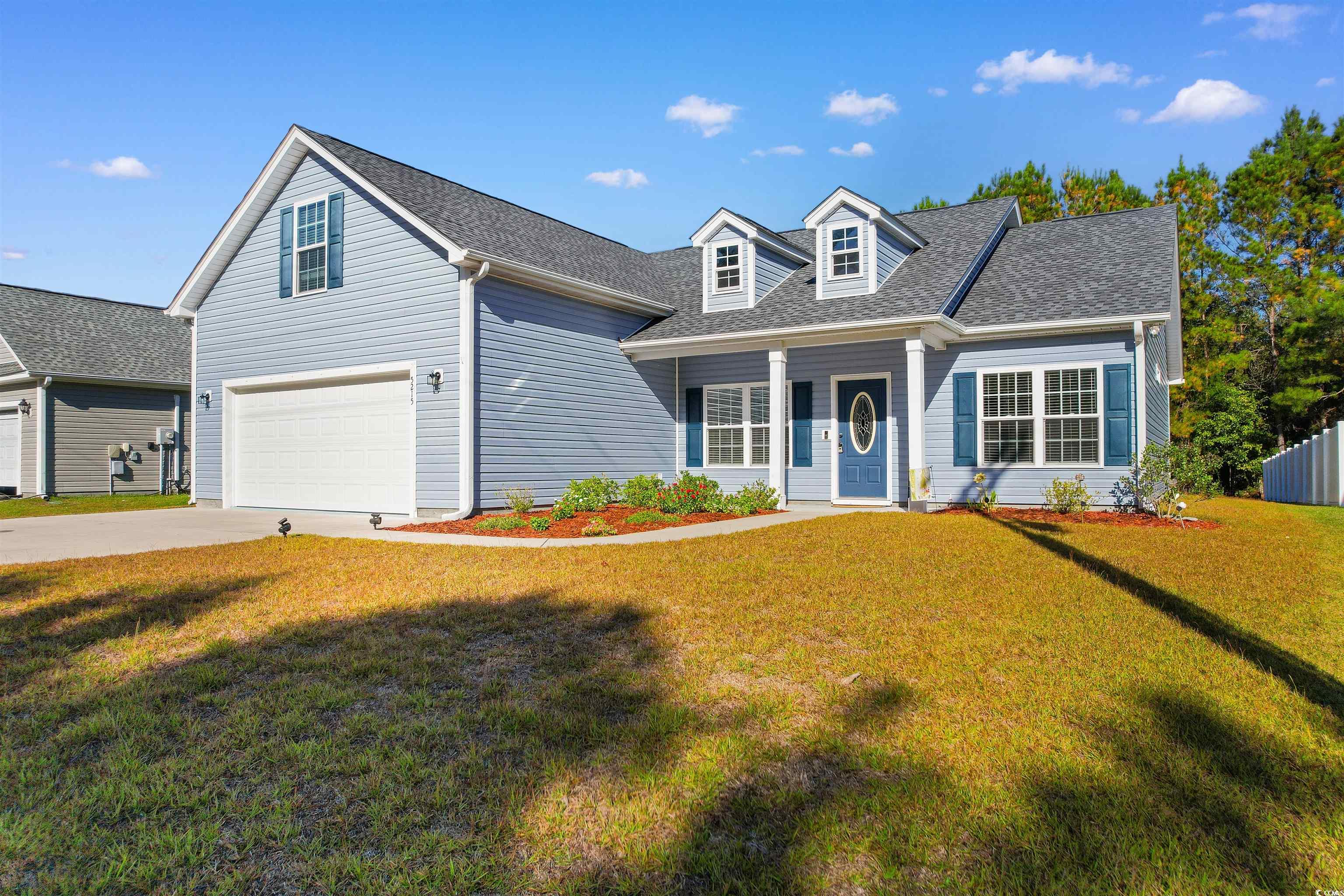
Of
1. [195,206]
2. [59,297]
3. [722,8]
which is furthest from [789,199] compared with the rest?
[59,297]

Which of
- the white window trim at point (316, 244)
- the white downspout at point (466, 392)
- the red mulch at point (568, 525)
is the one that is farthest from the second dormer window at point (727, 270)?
the white window trim at point (316, 244)

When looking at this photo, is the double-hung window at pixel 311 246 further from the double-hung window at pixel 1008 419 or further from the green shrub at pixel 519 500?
the double-hung window at pixel 1008 419

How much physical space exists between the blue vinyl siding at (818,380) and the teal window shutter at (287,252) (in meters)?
7.51

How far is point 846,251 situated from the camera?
13891mm

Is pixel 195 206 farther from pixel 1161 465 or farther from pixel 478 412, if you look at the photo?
pixel 1161 465

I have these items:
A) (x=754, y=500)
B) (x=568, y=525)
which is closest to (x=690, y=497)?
(x=754, y=500)

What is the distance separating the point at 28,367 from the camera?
1825 centimetres

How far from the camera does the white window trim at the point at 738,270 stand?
14898mm

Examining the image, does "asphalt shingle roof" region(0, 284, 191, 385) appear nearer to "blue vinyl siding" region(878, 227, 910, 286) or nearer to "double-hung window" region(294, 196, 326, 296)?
"double-hung window" region(294, 196, 326, 296)

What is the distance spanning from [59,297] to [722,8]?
20687mm

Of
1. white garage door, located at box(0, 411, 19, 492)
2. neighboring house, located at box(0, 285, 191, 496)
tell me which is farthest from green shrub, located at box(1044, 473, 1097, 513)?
white garage door, located at box(0, 411, 19, 492)

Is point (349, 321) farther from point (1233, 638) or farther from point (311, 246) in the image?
point (1233, 638)

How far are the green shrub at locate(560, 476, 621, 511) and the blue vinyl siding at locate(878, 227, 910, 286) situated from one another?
6.20 m

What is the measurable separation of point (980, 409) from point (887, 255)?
11.1 ft
